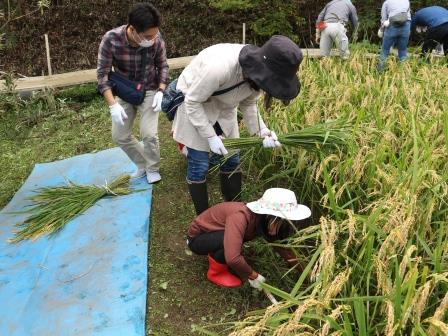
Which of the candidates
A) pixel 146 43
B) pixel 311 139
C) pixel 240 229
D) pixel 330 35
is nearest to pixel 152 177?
pixel 146 43

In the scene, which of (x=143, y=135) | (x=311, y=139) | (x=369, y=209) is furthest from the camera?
(x=143, y=135)

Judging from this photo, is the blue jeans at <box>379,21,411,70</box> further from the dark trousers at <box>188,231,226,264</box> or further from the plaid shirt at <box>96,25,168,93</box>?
the dark trousers at <box>188,231,226,264</box>

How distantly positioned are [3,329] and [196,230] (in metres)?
1.10

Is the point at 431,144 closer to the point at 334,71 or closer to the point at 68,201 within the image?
the point at 334,71

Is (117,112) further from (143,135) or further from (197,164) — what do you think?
(197,164)

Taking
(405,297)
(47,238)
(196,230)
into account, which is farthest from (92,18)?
(405,297)

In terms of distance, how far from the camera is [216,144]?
8.60 ft

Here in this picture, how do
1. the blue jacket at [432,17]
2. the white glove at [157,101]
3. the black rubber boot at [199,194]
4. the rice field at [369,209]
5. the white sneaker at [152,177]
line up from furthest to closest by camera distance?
the blue jacket at [432,17]
the white sneaker at [152,177]
the white glove at [157,101]
the black rubber boot at [199,194]
the rice field at [369,209]

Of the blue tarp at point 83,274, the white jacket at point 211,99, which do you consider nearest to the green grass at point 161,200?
the blue tarp at point 83,274

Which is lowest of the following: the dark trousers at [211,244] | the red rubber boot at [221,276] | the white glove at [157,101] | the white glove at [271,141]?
the red rubber boot at [221,276]

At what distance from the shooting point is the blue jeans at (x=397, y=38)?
5832mm

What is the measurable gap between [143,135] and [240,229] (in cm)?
159

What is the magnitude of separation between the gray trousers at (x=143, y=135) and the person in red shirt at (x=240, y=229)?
1.19 meters

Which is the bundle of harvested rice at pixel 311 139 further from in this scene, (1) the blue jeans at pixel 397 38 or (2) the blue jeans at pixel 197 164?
(1) the blue jeans at pixel 397 38
